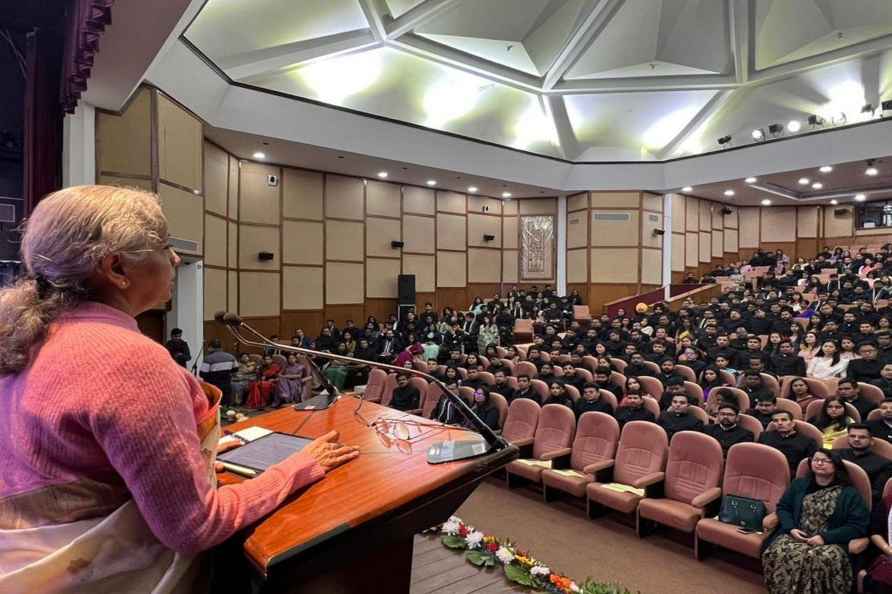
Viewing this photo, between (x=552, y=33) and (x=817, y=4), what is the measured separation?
244 inches

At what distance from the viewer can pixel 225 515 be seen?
0.72 metres

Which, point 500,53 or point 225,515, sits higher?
point 500,53

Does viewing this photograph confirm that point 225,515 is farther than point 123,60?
No

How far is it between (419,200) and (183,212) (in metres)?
7.21

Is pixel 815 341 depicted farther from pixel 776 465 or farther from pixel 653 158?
pixel 653 158

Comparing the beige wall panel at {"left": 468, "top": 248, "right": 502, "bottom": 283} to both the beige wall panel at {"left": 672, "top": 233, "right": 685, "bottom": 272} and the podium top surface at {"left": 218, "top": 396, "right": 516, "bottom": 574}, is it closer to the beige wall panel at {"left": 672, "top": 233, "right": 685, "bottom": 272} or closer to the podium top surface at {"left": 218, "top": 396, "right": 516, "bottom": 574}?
the beige wall panel at {"left": 672, "top": 233, "right": 685, "bottom": 272}

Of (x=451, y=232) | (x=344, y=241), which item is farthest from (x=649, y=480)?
(x=451, y=232)

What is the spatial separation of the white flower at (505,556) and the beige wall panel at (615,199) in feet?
41.4

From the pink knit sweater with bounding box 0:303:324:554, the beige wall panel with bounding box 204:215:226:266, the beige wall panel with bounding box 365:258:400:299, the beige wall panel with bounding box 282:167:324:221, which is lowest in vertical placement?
the pink knit sweater with bounding box 0:303:324:554

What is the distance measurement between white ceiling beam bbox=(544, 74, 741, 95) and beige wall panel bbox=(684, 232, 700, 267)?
167 inches

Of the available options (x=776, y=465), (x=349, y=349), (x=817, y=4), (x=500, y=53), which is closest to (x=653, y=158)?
(x=817, y=4)

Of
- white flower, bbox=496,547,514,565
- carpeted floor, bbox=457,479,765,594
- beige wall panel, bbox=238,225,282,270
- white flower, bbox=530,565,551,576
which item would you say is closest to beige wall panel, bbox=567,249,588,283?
beige wall panel, bbox=238,225,282,270

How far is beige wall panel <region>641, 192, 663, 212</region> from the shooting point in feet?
47.2

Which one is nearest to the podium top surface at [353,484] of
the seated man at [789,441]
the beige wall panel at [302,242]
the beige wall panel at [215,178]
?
the seated man at [789,441]
